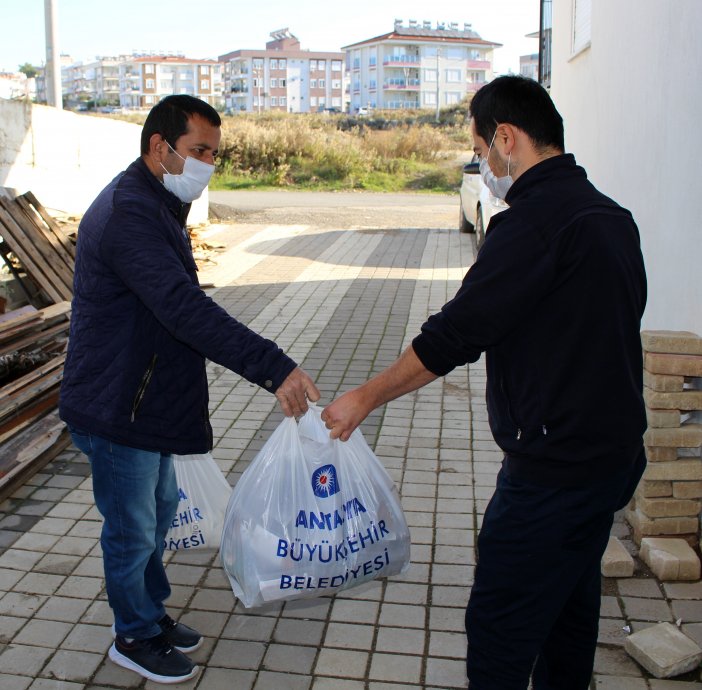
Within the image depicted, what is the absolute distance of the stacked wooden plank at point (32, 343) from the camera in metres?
5.01

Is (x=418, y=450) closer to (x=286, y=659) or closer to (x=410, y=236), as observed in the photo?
(x=286, y=659)

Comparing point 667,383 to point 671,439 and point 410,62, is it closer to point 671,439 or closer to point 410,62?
point 671,439

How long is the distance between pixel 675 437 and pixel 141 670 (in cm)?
252

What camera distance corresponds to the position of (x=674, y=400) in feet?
12.7

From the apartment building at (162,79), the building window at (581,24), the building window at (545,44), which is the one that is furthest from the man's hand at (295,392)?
the apartment building at (162,79)

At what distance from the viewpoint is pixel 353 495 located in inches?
130

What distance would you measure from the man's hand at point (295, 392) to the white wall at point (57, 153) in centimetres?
764

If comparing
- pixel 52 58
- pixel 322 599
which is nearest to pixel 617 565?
pixel 322 599

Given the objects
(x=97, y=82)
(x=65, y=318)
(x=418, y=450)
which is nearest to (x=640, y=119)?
(x=418, y=450)

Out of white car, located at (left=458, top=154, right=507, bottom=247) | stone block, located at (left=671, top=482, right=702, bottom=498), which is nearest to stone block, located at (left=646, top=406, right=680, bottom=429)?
stone block, located at (left=671, top=482, right=702, bottom=498)

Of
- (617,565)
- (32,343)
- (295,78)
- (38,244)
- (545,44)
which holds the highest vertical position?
(295,78)

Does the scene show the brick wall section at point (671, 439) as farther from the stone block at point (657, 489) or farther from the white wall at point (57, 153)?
the white wall at point (57, 153)

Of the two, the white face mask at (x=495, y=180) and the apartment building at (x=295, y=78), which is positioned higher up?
the apartment building at (x=295, y=78)

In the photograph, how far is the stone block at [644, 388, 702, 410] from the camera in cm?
386
